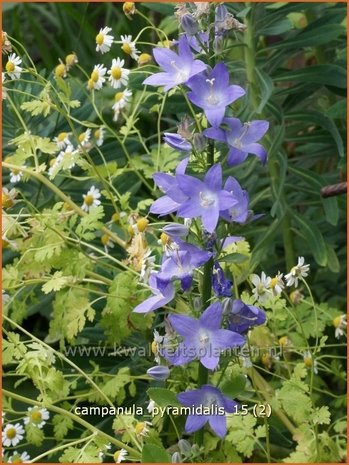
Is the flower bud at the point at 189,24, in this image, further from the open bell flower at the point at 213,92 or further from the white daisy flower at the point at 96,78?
the white daisy flower at the point at 96,78

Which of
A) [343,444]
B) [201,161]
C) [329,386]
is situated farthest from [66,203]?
[329,386]

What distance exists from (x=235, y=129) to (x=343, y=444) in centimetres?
55

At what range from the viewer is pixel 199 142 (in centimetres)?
92

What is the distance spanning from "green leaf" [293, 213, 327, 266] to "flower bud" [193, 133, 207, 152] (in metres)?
0.61

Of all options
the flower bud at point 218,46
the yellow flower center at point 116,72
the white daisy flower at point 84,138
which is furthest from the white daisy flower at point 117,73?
the flower bud at point 218,46

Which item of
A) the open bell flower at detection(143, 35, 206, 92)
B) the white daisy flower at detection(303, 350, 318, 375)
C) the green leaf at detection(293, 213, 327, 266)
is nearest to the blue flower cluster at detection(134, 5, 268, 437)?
the open bell flower at detection(143, 35, 206, 92)

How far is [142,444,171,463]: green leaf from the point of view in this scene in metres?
0.99

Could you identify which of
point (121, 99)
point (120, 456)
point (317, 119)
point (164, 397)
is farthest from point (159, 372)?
point (317, 119)

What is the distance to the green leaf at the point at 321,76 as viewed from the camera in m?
1.57

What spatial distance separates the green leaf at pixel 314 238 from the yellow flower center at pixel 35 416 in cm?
55

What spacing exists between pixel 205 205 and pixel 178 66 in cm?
16

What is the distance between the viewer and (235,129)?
0.94 m

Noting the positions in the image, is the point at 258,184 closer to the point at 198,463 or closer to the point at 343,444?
the point at 343,444

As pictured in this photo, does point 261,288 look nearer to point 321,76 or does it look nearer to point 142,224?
→ point 142,224
